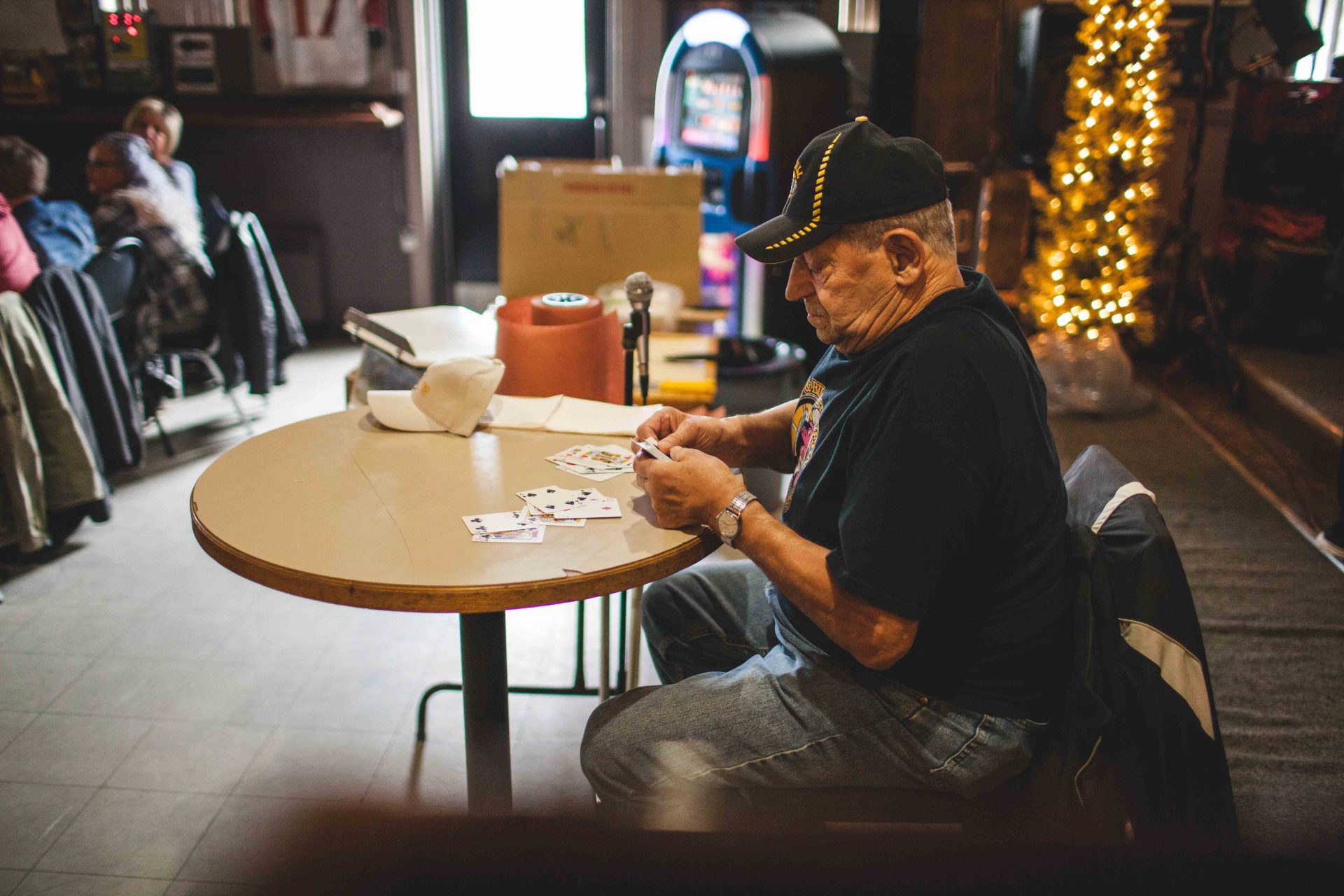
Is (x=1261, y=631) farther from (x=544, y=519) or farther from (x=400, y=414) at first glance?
(x=400, y=414)

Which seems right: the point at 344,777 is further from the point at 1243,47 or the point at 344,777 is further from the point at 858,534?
the point at 1243,47

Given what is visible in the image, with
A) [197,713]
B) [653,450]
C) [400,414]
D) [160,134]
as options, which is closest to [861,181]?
[653,450]

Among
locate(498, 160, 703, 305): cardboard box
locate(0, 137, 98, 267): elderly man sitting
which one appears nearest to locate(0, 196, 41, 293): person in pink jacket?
locate(0, 137, 98, 267): elderly man sitting

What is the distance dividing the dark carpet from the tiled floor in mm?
1468

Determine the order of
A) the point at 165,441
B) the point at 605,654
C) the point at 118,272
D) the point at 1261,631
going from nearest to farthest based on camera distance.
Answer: the point at 605,654 < the point at 1261,631 < the point at 118,272 < the point at 165,441

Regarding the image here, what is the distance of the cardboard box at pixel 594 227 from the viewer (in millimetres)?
2971

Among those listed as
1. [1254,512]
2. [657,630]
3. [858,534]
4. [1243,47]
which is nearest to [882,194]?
[858,534]

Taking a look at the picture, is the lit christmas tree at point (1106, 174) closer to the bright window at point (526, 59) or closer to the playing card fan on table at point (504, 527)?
the bright window at point (526, 59)

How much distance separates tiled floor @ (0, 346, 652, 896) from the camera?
1903mm

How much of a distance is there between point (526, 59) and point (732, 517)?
5349mm

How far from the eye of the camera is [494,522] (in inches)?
56.2

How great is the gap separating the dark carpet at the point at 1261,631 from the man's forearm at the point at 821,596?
1089 mm

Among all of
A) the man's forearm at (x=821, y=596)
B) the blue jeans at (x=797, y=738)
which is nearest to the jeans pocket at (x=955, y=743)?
the blue jeans at (x=797, y=738)

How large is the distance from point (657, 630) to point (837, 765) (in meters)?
0.48
